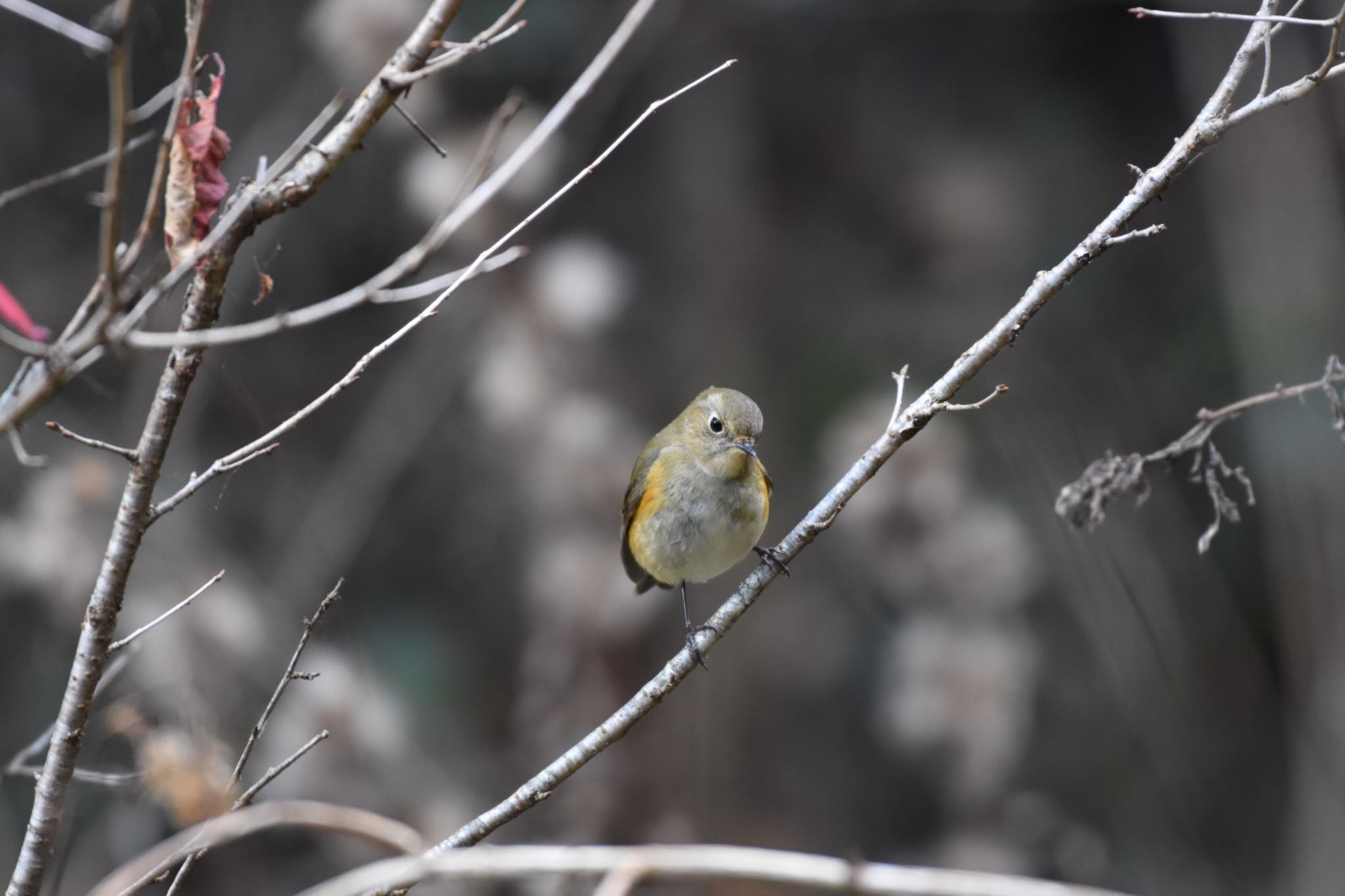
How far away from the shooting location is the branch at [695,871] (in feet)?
4.11

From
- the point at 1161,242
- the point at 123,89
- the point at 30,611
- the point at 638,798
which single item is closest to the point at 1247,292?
the point at 1161,242

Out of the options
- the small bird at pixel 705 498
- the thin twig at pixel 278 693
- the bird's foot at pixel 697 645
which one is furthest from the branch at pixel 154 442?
the small bird at pixel 705 498

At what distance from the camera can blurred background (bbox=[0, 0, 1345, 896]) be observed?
215 inches

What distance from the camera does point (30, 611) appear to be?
6023 mm

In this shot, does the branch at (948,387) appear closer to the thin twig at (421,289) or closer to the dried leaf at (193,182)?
the thin twig at (421,289)

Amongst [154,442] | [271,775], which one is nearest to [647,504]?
[271,775]

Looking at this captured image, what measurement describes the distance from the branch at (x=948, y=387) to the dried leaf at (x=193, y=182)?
40.9 inches

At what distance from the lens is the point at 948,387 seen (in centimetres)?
227

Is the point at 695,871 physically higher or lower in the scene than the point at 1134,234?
lower

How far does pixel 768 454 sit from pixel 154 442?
17.3ft

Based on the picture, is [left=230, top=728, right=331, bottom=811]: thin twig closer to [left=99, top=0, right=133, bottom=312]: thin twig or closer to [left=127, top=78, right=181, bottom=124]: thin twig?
[left=99, top=0, right=133, bottom=312]: thin twig

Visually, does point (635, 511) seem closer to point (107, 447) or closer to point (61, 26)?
point (107, 447)

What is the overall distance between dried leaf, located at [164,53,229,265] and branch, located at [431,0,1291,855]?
1.04 metres

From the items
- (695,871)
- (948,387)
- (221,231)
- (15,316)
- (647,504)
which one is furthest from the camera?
(647,504)
